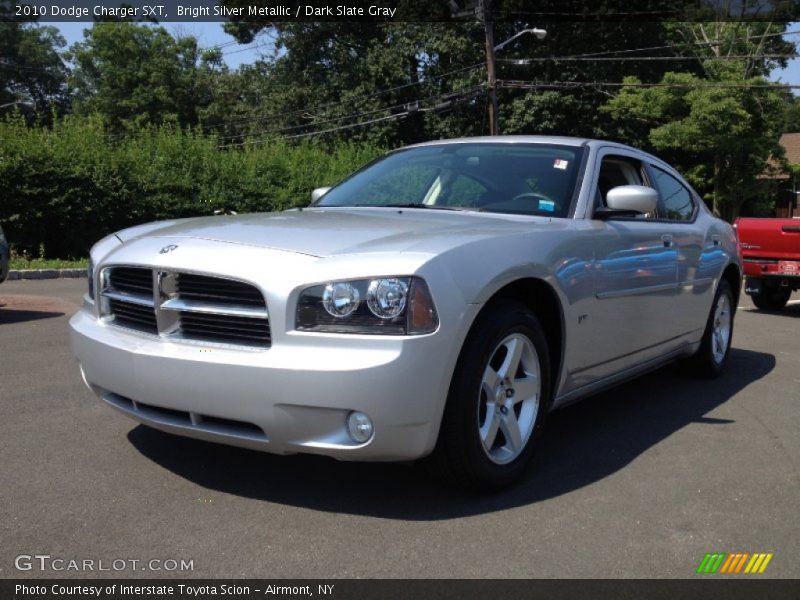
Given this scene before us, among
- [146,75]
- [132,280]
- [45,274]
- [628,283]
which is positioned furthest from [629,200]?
[146,75]

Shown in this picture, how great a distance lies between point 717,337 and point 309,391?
423cm

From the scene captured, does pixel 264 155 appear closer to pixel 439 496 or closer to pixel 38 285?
pixel 38 285

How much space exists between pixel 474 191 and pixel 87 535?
263 cm

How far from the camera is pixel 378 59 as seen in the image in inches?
1490

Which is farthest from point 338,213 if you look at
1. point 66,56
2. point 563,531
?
point 66,56

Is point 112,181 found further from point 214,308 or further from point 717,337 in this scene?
point 214,308

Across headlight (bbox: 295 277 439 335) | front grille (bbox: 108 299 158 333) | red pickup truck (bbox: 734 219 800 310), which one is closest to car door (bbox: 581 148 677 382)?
headlight (bbox: 295 277 439 335)

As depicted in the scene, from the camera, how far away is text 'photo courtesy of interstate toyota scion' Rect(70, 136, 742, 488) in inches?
122

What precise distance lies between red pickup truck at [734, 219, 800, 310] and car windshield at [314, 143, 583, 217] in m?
7.21

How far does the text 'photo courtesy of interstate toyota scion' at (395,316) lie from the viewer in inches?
122

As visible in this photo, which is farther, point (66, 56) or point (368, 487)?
point (66, 56)

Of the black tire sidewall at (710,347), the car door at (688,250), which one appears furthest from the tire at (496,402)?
the black tire sidewall at (710,347)

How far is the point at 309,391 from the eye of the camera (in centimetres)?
305

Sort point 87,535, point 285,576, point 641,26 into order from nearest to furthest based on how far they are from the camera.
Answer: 1. point 285,576
2. point 87,535
3. point 641,26
